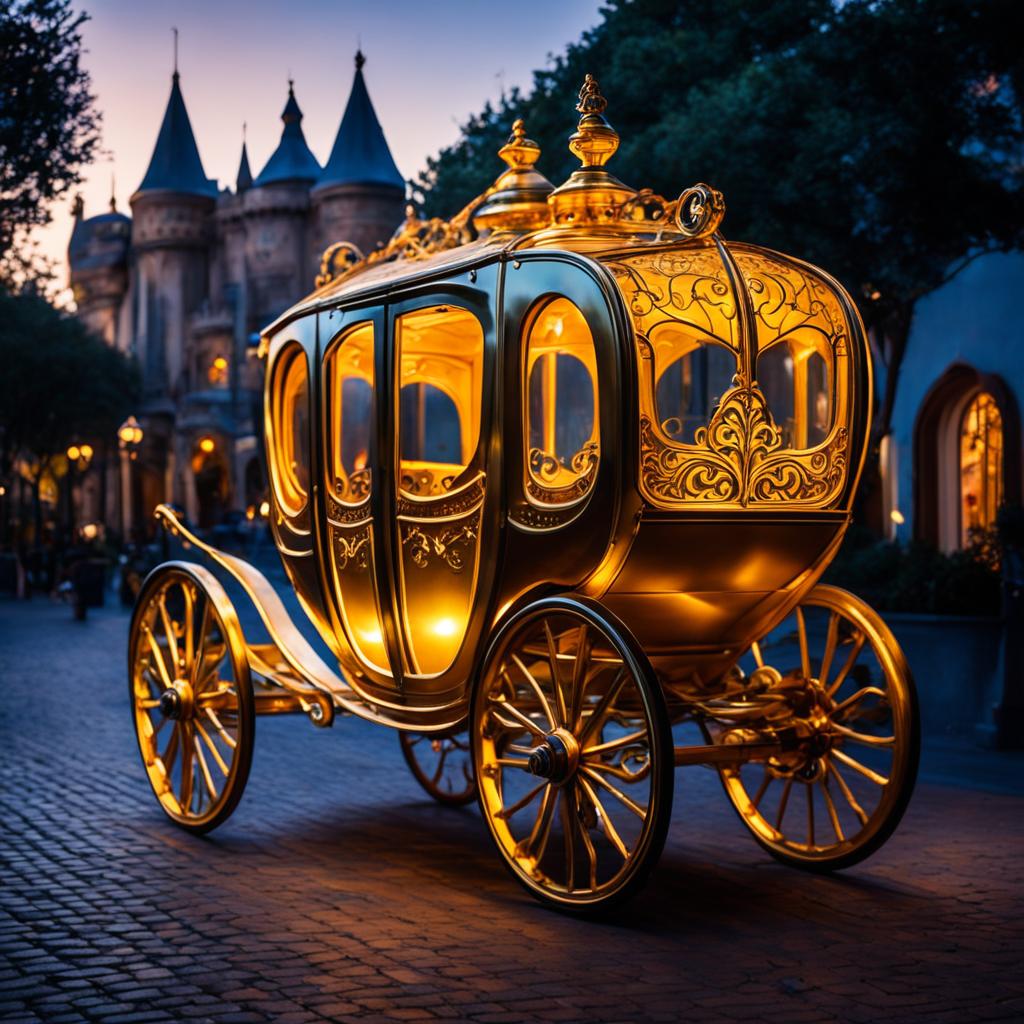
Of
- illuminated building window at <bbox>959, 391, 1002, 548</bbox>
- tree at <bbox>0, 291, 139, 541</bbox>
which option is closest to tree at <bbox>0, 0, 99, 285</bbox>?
illuminated building window at <bbox>959, 391, 1002, 548</bbox>

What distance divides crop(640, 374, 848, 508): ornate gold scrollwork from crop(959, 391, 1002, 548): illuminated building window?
529 inches

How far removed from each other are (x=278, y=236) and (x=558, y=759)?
6564 centimetres

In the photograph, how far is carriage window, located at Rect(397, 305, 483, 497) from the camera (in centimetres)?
712

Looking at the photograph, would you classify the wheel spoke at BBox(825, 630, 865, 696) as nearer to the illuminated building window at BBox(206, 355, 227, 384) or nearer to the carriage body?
the carriage body

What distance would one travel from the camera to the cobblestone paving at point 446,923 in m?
4.44

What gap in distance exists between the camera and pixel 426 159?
29719 mm

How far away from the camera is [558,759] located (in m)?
5.45

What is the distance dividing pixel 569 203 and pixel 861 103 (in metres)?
7.98

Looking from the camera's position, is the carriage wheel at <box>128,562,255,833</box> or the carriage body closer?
the carriage body

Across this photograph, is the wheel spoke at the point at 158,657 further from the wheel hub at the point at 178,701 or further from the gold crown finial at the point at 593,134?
the gold crown finial at the point at 593,134

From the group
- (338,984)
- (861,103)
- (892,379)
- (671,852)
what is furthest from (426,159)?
(338,984)

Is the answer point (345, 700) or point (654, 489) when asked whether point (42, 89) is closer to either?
point (345, 700)

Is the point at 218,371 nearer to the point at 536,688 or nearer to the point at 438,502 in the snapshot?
the point at 438,502

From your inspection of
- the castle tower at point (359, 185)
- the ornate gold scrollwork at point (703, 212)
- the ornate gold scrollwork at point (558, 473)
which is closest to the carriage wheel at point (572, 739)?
the ornate gold scrollwork at point (558, 473)
